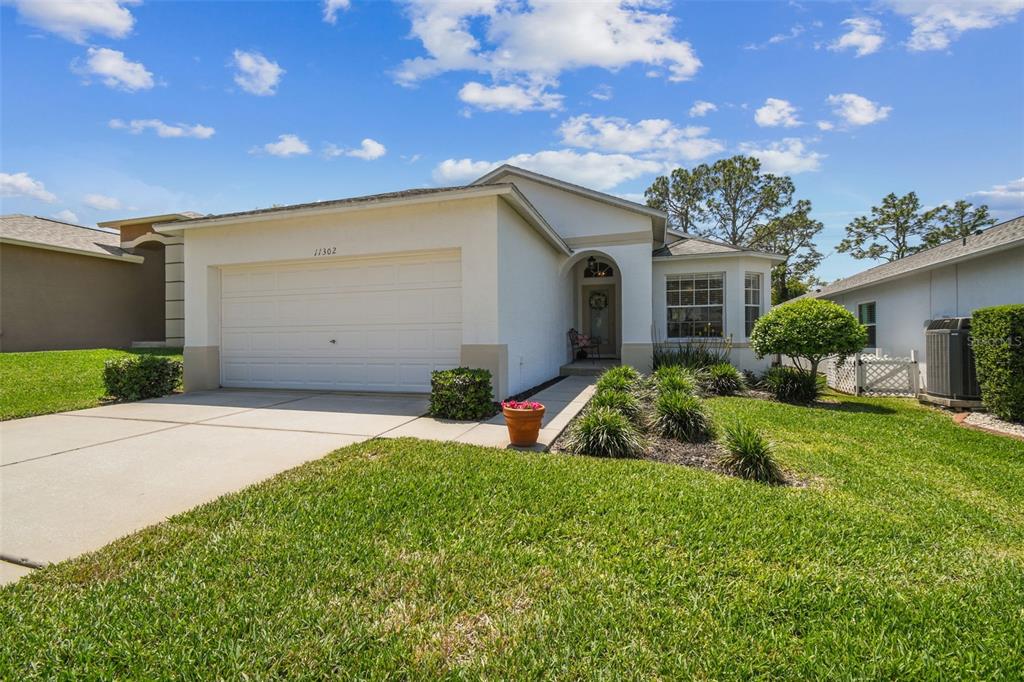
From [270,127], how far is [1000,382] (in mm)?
Answer: 15731

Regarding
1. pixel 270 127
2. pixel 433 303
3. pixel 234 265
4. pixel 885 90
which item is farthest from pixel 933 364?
pixel 270 127

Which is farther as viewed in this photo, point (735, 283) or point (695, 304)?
point (695, 304)

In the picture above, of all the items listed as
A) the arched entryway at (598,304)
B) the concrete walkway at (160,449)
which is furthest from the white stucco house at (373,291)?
the arched entryway at (598,304)

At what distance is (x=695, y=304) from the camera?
1393 cm

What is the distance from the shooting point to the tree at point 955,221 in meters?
29.8

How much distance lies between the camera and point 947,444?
245 inches

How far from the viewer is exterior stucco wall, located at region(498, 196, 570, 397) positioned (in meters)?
8.48

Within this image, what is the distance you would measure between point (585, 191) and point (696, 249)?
12.8 feet

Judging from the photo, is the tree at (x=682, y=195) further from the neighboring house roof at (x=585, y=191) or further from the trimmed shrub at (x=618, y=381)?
the trimmed shrub at (x=618, y=381)

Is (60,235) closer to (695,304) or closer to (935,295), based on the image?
(695,304)

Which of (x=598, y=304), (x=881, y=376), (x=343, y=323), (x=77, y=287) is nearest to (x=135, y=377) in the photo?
(x=343, y=323)

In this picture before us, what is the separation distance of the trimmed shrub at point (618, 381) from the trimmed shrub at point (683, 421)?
1.34 meters

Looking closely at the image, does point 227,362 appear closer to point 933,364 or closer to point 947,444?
point 947,444

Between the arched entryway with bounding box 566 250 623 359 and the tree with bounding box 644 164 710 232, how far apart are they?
16.2 m
